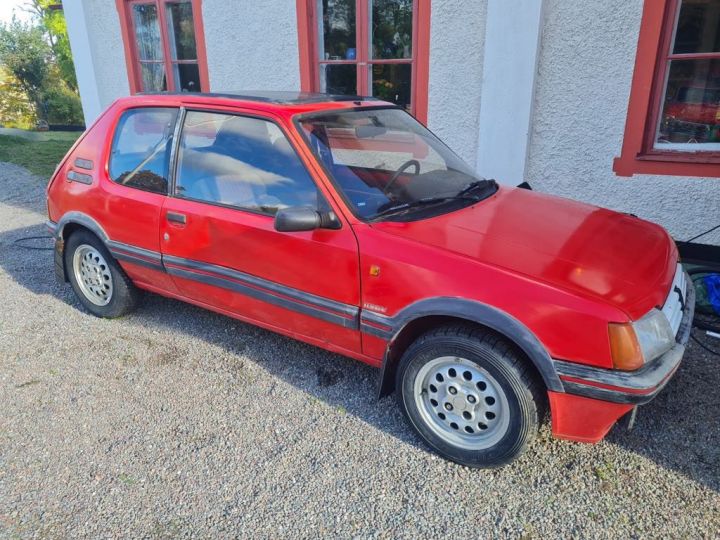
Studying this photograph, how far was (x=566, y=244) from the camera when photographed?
2.62m

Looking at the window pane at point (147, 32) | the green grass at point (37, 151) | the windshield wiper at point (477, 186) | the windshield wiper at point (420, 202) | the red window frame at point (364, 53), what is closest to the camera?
the windshield wiper at point (420, 202)

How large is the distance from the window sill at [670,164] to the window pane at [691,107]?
140 millimetres

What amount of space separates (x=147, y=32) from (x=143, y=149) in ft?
18.0

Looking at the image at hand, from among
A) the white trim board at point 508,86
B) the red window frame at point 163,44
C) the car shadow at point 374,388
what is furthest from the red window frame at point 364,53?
the car shadow at point 374,388

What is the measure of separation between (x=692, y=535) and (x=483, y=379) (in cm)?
102

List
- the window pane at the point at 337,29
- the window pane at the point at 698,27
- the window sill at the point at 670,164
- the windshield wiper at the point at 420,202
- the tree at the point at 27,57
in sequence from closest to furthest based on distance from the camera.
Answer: the windshield wiper at the point at 420,202, the window pane at the point at 698,27, the window sill at the point at 670,164, the window pane at the point at 337,29, the tree at the point at 27,57

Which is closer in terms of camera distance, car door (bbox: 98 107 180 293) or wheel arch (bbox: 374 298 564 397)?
wheel arch (bbox: 374 298 564 397)

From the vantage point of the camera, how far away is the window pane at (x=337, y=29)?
6.12 metres

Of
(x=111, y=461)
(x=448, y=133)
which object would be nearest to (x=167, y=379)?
(x=111, y=461)

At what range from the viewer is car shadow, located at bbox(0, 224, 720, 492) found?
104 inches

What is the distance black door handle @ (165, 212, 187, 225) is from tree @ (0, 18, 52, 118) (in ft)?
61.6

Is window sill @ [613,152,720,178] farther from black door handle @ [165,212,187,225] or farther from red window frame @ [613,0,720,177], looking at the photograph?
black door handle @ [165,212,187,225]

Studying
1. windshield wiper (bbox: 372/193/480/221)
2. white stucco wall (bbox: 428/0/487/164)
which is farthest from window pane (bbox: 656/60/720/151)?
windshield wiper (bbox: 372/193/480/221)

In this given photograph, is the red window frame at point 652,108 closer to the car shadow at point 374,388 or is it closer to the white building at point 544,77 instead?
the white building at point 544,77
